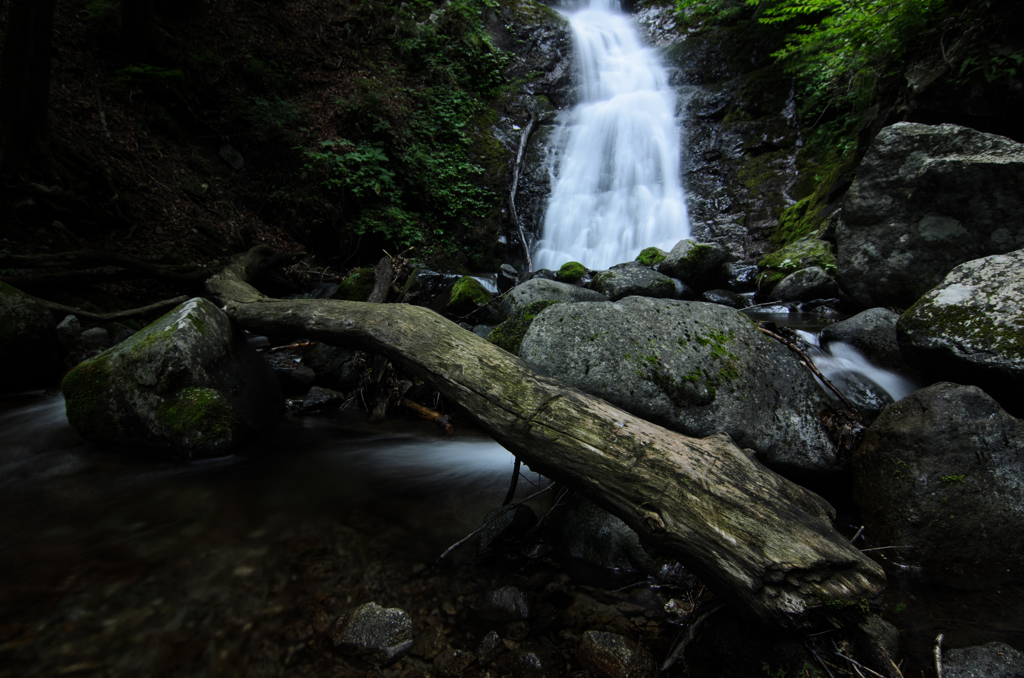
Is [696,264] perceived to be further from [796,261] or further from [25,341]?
[25,341]

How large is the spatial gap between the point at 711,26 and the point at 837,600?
775 inches

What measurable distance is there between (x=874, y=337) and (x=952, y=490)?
205cm

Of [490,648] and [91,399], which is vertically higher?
[91,399]

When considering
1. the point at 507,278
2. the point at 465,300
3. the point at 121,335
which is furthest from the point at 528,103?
the point at 121,335

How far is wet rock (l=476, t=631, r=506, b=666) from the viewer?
1970mm

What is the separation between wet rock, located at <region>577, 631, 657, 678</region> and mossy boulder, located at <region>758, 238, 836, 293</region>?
744cm

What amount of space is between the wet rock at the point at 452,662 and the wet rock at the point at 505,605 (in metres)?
0.24

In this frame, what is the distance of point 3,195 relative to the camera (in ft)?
19.7

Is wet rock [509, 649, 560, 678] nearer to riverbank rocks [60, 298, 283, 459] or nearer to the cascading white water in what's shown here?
riverbank rocks [60, 298, 283, 459]

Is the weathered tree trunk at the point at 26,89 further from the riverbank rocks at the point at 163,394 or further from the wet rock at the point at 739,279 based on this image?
the wet rock at the point at 739,279

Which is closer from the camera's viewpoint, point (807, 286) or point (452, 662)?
point (452, 662)

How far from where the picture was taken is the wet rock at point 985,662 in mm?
1694

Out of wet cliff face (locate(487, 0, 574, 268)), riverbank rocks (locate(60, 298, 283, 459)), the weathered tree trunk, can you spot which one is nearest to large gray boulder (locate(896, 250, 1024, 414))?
riverbank rocks (locate(60, 298, 283, 459))

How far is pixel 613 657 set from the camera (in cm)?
190
